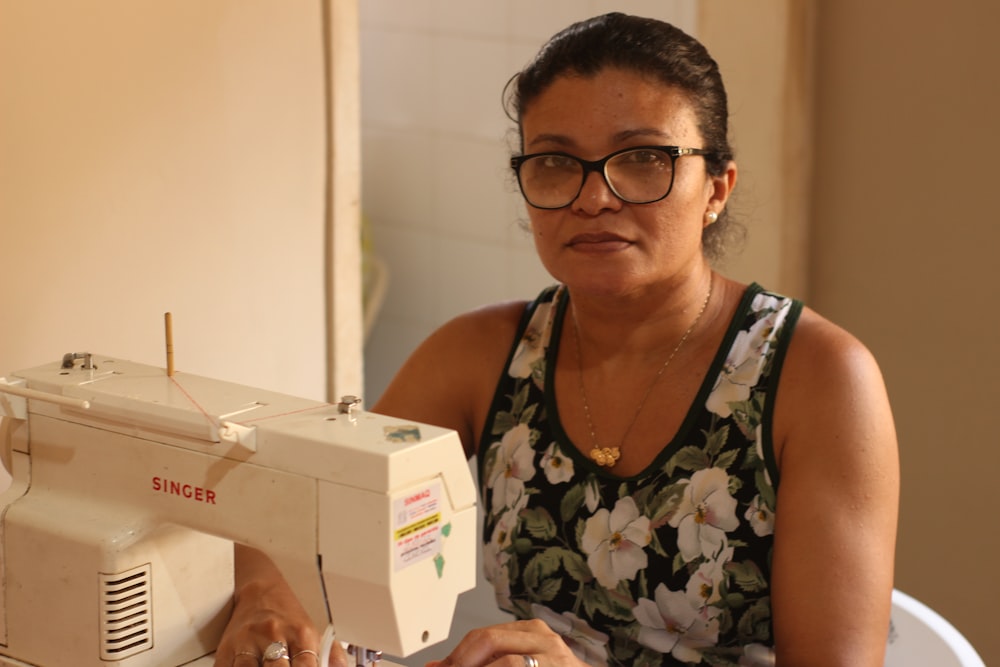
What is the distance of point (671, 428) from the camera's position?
158 centimetres

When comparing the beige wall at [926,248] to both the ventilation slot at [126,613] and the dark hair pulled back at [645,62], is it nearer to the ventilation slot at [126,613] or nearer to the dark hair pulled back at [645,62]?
the dark hair pulled back at [645,62]

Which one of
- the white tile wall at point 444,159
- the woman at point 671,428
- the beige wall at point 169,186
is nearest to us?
the woman at point 671,428

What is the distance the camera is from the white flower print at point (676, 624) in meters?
1.54

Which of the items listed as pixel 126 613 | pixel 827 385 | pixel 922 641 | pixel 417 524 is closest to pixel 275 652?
pixel 126 613

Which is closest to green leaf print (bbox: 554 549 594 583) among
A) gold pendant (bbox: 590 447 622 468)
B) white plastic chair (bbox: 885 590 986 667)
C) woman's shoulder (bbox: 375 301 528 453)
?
gold pendant (bbox: 590 447 622 468)

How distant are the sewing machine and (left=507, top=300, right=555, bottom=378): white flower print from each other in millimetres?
524

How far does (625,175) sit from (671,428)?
303 millimetres

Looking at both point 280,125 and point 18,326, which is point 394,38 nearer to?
point 280,125

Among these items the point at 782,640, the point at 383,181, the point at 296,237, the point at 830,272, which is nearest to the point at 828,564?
the point at 782,640

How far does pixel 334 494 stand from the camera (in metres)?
1.10

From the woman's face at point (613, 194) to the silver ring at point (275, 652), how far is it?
0.54m

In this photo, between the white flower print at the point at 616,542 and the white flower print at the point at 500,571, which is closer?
the white flower print at the point at 616,542

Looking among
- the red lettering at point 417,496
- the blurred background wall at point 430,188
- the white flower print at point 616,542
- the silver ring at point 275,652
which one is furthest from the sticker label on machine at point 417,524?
the blurred background wall at point 430,188

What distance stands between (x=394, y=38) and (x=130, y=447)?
2.01 metres
